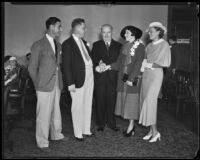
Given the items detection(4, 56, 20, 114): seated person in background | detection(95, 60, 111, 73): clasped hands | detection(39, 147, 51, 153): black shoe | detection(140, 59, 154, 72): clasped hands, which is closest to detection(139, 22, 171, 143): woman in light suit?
detection(140, 59, 154, 72): clasped hands

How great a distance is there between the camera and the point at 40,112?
11.4 ft

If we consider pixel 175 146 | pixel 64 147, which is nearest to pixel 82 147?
pixel 64 147

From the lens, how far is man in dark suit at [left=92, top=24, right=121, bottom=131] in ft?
13.6

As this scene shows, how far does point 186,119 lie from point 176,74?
0.95 metres

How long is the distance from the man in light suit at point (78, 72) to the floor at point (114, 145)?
1.14 ft

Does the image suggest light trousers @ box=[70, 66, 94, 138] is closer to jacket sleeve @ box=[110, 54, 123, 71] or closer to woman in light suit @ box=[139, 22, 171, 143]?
jacket sleeve @ box=[110, 54, 123, 71]

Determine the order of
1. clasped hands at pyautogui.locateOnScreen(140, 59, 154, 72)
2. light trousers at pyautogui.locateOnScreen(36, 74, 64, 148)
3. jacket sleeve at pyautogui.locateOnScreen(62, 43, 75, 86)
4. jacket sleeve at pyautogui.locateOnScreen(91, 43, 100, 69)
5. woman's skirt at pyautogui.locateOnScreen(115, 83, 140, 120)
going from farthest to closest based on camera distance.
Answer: jacket sleeve at pyautogui.locateOnScreen(91, 43, 100, 69) < woman's skirt at pyautogui.locateOnScreen(115, 83, 140, 120) < clasped hands at pyautogui.locateOnScreen(140, 59, 154, 72) < jacket sleeve at pyautogui.locateOnScreen(62, 43, 75, 86) < light trousers at pyautogui.locateOnScreen(36, 74, 64, 148)

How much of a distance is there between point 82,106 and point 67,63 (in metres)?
0.67

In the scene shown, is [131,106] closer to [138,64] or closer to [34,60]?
[138,64]

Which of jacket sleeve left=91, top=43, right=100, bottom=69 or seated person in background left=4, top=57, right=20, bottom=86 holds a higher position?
jacket sleeve left=91, top=43, right=100, bottom=69

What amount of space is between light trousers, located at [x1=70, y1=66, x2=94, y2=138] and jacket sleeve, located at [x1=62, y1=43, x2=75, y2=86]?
0.70ft

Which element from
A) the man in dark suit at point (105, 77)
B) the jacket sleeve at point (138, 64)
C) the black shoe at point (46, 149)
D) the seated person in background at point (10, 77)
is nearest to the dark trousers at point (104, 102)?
the man in dark suit at point (105, 77)

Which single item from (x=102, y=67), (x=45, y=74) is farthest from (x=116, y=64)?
(x=45, y=74)

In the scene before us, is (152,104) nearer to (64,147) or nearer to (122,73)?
(122,73)
